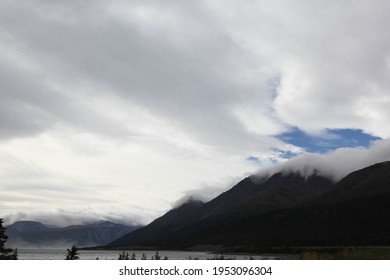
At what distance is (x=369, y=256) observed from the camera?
50.6 metres

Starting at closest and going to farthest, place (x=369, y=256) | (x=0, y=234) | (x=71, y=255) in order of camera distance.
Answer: (x=369, y=256)
(x=0, y=234)
(x=71, y=255)

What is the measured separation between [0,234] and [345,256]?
40.9 meters
